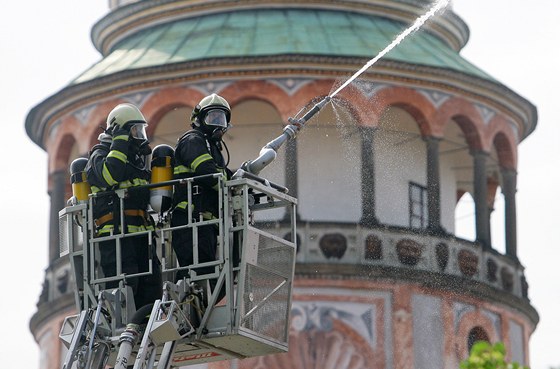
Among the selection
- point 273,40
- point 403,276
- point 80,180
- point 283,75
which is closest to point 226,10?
point 273,40

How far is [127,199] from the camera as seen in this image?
29.4m

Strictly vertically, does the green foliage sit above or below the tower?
below

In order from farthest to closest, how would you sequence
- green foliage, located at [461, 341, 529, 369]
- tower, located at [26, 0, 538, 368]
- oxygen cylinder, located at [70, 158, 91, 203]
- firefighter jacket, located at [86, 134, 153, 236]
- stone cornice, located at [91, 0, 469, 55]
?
stone cornice, located at [91, 0, 469, 55]
tower, located at [26, 0, 538, 368]
green foliage, located at [461, 341, 529, 369]
oxygen cylinder, located at [70, 158, 91, 203]
firefighter jacket, located at [86, 134, 153, 236]

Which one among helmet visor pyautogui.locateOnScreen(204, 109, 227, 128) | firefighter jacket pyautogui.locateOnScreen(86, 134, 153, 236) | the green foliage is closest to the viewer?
firefighter jacket pyautogui.locateOnScreen(86, 134, 153, 236)

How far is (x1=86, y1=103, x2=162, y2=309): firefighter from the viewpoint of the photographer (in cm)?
2933

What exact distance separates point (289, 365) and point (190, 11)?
796 centimetres

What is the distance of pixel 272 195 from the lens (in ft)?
96.4

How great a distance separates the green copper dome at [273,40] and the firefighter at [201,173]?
23.0 metres

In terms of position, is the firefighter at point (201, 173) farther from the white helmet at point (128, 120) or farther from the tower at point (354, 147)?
the tower at point (354, 147)

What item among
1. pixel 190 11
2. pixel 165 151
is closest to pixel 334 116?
pixel 190 11

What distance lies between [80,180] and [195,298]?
7.27 feet

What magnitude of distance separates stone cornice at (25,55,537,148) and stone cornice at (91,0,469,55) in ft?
7.11

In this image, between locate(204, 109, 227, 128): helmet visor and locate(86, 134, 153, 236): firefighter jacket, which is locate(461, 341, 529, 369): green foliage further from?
locate(86, 134, 153, 236): firefighter jacket

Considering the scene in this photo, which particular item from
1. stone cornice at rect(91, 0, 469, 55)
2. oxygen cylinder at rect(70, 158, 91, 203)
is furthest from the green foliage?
stone cornice at rect(91, 0, 469, 55)
